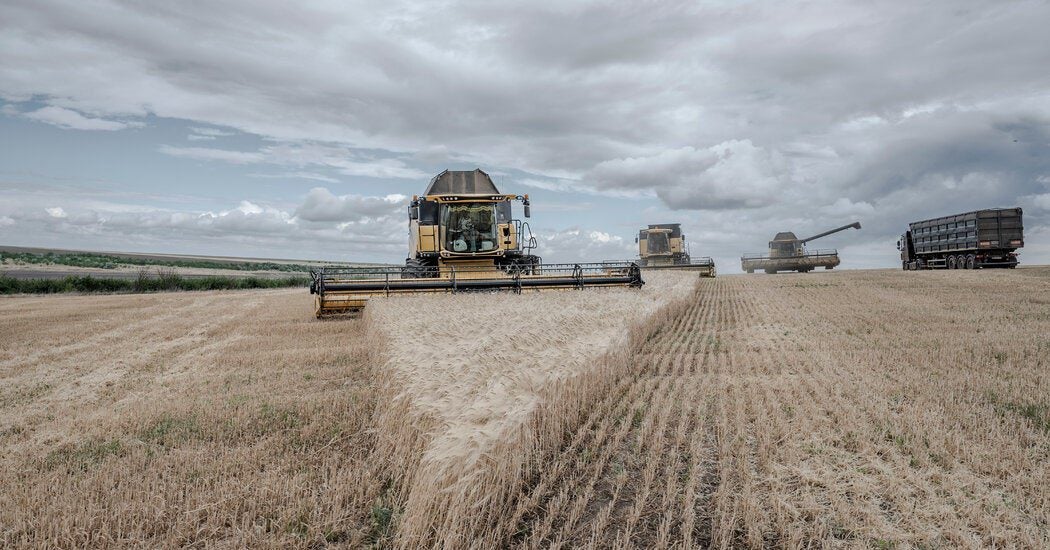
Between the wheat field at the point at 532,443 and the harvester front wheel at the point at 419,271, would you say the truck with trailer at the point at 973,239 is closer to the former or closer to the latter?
the wheat field at the point at 532,443

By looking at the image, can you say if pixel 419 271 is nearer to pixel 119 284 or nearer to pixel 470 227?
pixel 470 227

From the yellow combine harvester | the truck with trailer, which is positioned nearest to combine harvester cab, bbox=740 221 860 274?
the truck with trailer

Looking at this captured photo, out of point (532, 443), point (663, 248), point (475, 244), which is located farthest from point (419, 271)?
point (663, 248)

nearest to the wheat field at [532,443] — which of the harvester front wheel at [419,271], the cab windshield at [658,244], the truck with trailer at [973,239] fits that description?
the harvester front wheel at [419,271]

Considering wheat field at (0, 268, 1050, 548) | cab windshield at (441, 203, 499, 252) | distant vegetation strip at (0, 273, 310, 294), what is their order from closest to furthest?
1. wheat field at (0, 268, 1050, 548)
2. cab windshield at (441, 203, 499, 252)
3. distant vegetation strip at (0, 273, 310, 294)

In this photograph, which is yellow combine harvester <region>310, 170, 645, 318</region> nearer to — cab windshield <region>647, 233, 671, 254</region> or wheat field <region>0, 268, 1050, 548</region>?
wheat field <region>0, 268, 1050, 548</region>

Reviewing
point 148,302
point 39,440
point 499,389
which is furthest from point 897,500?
point 148,302

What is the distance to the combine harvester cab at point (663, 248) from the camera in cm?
3939

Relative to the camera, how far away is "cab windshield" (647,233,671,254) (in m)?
40.2

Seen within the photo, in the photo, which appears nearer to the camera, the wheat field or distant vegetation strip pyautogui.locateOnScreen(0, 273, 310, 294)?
the wheat field

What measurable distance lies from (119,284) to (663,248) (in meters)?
33.9

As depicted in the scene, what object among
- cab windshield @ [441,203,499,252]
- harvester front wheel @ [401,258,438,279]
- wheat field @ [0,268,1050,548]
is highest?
cab windshield @ [441,203,499,252]

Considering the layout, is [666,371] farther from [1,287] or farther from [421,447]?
[1,287]

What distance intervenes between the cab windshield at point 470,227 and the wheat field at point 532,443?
22.7 feet
